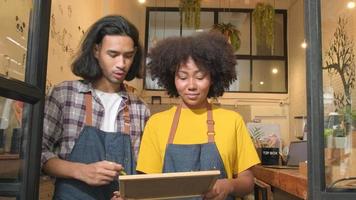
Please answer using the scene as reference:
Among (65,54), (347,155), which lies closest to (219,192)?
(347,155)

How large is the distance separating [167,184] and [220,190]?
0.23 m

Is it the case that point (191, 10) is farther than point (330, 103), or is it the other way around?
point (191, 10)

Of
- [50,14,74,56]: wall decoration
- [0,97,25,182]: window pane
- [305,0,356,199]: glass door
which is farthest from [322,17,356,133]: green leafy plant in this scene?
[50,14,74,56]: wall decoration

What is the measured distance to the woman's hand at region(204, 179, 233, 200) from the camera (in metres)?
1.11

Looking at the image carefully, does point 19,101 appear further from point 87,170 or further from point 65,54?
point 65,54

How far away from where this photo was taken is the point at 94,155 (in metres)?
1.34

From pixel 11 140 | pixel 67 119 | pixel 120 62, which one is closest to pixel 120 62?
pixel 120 62

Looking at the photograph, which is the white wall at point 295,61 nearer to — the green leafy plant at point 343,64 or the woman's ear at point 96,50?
the woman's ear at point 96,50

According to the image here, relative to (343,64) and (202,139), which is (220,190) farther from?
(343,64)

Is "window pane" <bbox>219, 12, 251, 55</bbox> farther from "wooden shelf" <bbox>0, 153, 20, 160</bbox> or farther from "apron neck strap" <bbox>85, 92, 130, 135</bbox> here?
"wooden shelf" <bbox>0, 153, 20, 160</bbox>

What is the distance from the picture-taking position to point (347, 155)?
0.93m

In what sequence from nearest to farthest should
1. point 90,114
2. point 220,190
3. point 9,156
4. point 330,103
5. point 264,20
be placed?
1. point 330,103
2. point 9,156
3. point 220,190
4. point 90,114
5. point 264,20

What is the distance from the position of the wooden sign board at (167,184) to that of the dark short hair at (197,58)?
0.45 m

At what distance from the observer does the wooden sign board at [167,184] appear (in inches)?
35.7
